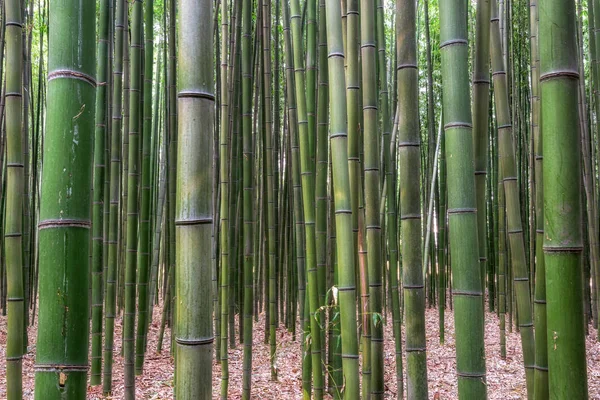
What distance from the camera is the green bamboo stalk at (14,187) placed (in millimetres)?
1902

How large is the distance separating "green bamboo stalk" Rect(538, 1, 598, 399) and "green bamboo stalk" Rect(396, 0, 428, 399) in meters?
0.53

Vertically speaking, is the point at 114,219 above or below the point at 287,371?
above

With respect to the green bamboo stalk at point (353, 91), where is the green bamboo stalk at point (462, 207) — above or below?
below

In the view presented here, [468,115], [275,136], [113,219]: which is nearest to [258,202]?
[275,136]

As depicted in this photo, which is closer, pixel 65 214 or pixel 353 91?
pixel 65 214

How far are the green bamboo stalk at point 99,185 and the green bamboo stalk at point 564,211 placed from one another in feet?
6.52

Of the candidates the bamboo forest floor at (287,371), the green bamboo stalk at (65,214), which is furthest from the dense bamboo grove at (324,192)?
the bamboo forest floor at (287,371)

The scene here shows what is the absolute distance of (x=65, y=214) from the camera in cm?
90

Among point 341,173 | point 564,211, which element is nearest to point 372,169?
point 341,173

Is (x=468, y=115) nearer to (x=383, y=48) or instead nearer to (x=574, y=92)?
(x=574, y=92)

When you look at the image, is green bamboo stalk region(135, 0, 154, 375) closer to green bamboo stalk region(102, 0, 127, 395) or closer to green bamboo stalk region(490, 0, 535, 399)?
green bamboo stalk region(102, 0, 127, 395)

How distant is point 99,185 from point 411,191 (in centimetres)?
188

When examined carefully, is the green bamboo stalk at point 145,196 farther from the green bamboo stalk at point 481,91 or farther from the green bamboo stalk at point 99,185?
the green bamboo stalk at point 481,91

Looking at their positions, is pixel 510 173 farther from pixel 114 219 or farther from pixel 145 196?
pixel 114 219
